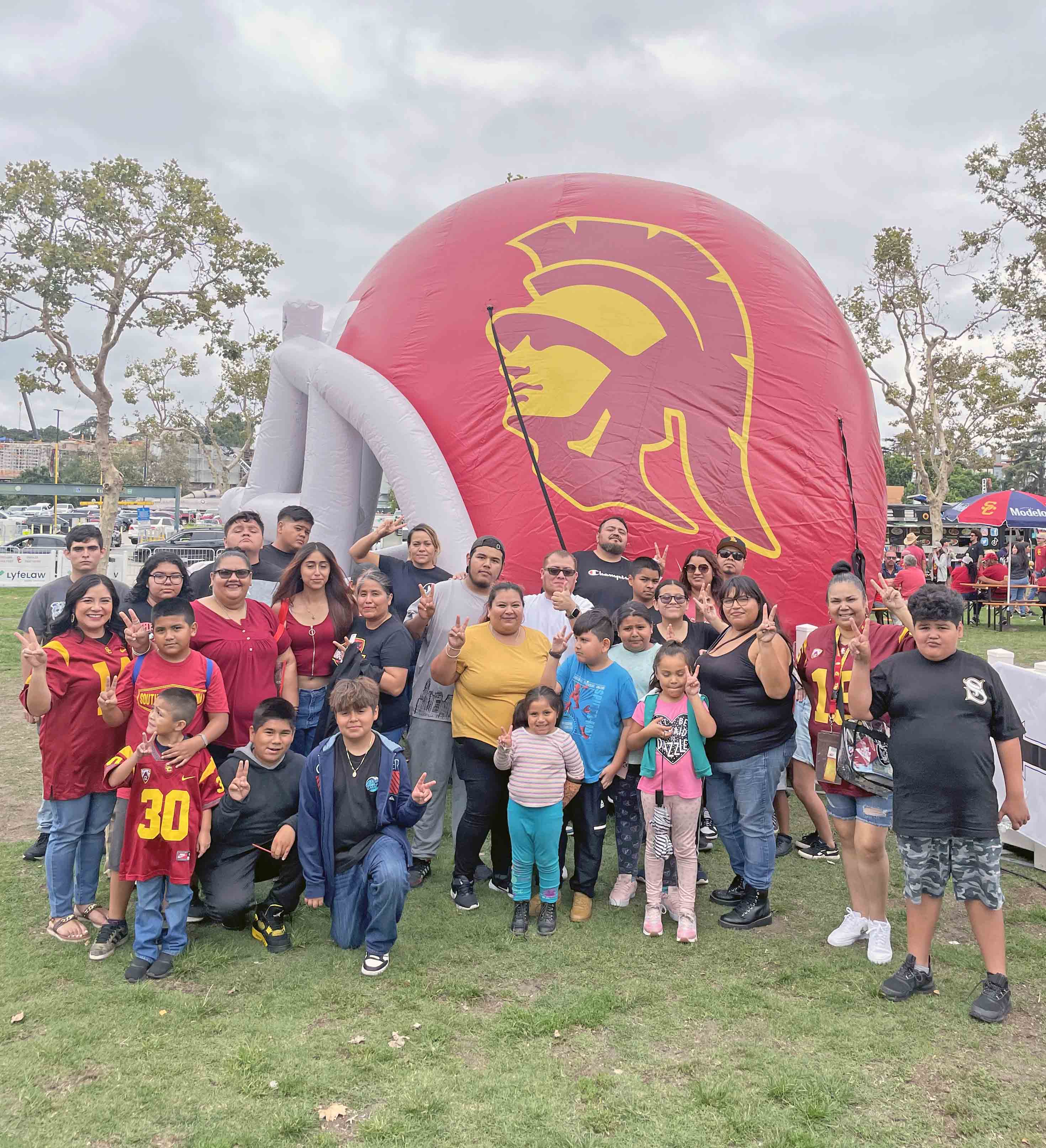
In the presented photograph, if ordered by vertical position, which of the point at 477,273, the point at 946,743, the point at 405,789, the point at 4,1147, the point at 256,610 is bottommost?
the point at 4,1147

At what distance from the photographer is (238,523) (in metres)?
4.70

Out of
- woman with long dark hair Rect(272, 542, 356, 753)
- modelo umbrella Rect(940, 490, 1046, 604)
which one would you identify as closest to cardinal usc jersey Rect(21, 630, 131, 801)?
woman with long dark hair Rect(272, 542, 356, 753)

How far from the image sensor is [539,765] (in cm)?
401

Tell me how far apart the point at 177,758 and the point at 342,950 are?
3.67 feet

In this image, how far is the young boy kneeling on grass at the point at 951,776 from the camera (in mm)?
3244

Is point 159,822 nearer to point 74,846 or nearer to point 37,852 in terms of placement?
point 74,846

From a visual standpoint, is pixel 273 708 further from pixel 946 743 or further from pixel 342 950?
pixel 946 743

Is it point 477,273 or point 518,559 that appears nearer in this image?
point 518,559

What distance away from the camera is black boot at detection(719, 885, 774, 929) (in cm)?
406

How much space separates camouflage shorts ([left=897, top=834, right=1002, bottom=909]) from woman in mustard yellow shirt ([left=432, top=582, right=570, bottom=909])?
172 cm

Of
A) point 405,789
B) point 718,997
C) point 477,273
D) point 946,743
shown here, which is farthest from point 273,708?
point 477,273

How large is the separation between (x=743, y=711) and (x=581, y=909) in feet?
4.04

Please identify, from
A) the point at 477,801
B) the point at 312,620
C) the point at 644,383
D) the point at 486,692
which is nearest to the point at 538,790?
the point at 477,801

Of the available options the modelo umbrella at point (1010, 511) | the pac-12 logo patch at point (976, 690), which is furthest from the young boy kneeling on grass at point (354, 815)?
the modelo umbrella at point (1010, 511)
